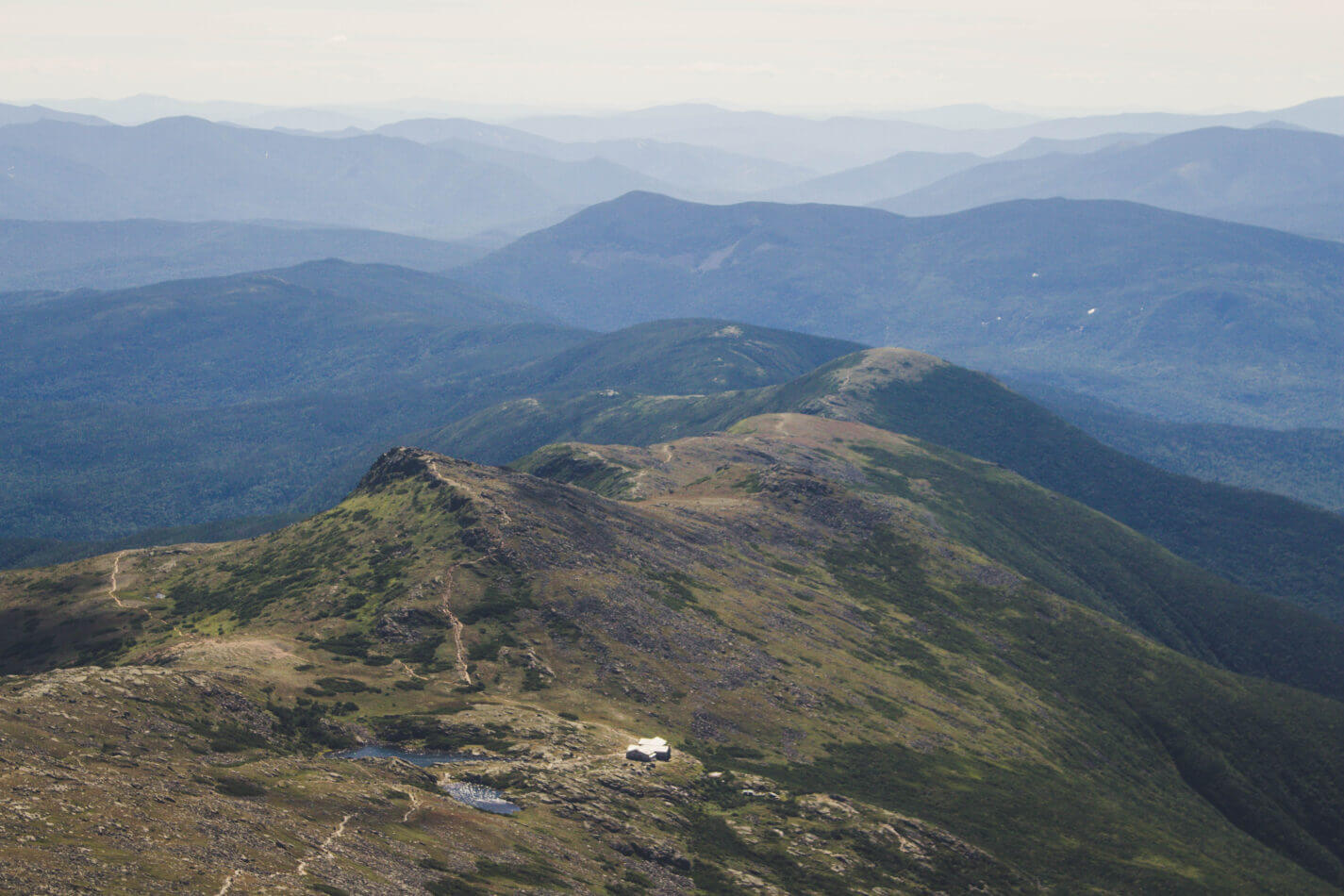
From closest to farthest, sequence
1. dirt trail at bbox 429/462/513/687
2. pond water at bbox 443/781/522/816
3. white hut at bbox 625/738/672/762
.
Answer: pond water at bbox 443/781/522/816 < white hut at bbox 625/738/672/762 < dirt trail at bbox 429/462/513/687

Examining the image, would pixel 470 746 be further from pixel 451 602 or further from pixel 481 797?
pixel 451 602

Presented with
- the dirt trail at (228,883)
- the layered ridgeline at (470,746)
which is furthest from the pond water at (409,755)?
the dirt trail at (228,883)

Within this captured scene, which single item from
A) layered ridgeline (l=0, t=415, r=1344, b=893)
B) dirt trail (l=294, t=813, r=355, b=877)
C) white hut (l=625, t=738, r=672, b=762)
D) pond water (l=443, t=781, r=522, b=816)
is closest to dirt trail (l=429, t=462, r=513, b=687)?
layered ridgeline (l=0, t=415, r=1344, b=893)

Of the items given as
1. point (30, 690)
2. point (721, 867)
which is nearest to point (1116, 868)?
point (721, 867)

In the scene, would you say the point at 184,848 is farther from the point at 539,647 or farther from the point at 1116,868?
the point at 1116,868

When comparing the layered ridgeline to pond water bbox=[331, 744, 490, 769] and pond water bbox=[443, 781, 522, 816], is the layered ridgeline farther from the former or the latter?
pond water bbox=[331, 744, 490, 769]

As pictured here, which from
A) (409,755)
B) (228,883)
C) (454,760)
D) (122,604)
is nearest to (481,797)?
(454,760)

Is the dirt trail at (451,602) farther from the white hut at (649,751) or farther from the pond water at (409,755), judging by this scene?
the white hut at (649,751)
